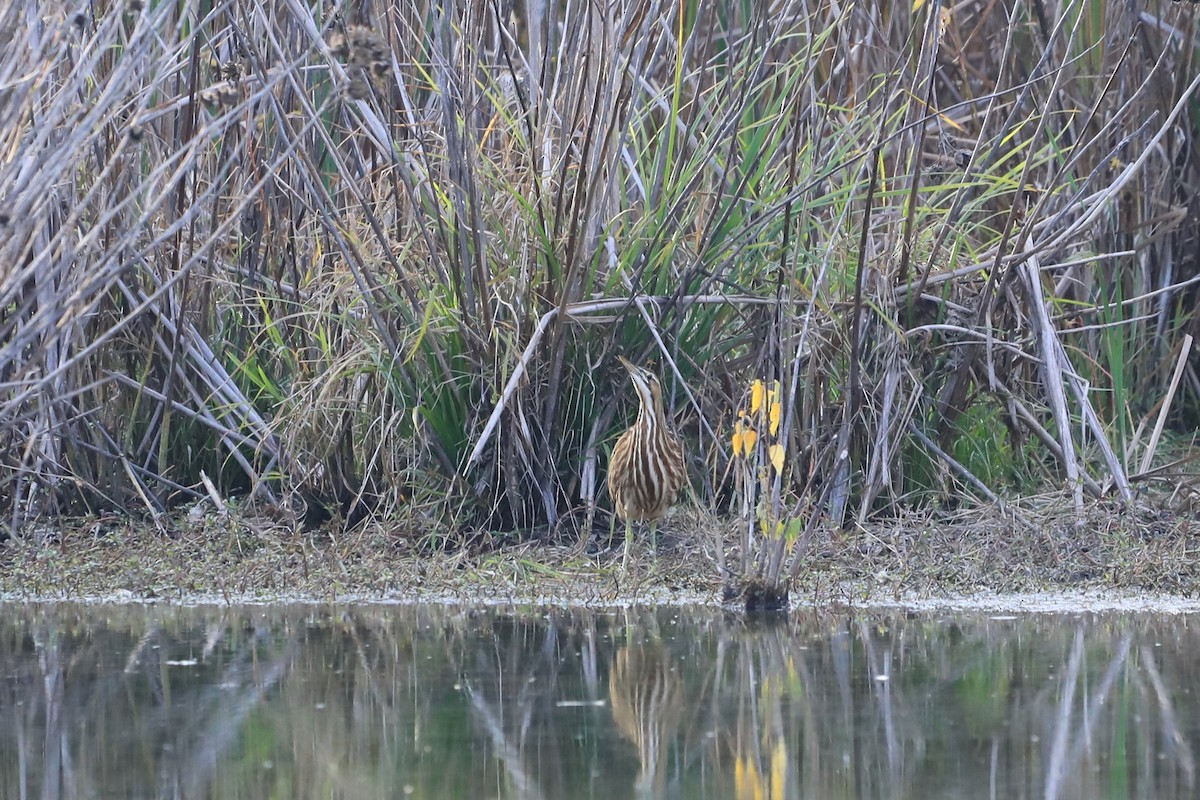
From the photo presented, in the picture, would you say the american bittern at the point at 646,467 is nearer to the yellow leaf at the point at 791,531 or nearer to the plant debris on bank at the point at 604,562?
the plant debris on bank at the point at 604,562

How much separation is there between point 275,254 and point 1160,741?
161 inches

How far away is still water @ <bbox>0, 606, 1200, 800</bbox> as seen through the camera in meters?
3.22

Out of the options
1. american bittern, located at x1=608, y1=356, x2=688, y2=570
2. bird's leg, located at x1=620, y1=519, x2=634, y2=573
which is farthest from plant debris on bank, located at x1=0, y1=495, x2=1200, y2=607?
american bittern, located at x1=608, y1=356, x2=688, y2=570

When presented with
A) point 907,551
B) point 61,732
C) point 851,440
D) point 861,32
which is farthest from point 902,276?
point 61,732

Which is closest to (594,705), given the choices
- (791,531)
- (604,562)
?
(791,531)

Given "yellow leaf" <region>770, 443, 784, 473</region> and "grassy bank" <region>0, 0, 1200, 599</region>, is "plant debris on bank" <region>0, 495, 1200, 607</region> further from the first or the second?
"yellow leaf" <region>770, 443, 784, 473</region>

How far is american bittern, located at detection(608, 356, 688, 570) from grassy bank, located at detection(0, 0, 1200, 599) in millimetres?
201

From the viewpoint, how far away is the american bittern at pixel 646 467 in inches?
217

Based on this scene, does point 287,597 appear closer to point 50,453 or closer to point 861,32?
point 50,453

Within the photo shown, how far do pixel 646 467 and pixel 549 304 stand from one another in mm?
716

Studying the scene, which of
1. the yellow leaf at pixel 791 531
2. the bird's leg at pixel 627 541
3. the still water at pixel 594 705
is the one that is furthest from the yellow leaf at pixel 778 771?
the bird's leg at pixel 627 541

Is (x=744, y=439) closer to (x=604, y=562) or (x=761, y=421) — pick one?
(x=761, y=421)

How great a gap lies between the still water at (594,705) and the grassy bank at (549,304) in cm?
87

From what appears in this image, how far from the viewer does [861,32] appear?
7.33 metres
